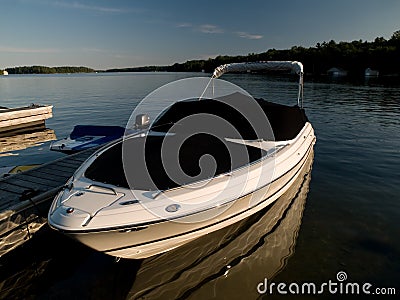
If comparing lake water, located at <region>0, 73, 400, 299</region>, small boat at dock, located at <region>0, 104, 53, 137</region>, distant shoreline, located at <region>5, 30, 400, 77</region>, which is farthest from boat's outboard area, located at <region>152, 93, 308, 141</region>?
distant shoreline, located at <region>5, 30, 400, 77</region>

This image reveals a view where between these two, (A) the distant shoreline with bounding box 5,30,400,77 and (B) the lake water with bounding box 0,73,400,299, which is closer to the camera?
(B) the lake water with bounding box 0,73,400,299

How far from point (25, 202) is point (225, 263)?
3.64 meters

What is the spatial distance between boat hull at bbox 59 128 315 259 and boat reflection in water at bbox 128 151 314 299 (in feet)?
1.66

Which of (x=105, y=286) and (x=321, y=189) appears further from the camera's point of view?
(x=321, y=189)

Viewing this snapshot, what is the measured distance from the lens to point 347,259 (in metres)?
4.61

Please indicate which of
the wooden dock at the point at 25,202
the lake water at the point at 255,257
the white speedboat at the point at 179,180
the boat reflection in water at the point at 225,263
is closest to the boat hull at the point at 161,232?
the white speedboat at the point at 179,180

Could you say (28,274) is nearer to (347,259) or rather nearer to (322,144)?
(347,259)

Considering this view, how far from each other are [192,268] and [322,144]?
28.4 feet

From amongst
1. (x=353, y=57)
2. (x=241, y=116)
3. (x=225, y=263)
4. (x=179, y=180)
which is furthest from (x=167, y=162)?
(x=353, y=57)

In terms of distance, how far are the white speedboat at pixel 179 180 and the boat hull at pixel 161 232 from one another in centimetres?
1

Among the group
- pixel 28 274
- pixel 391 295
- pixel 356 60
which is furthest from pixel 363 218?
pixel 356 60
